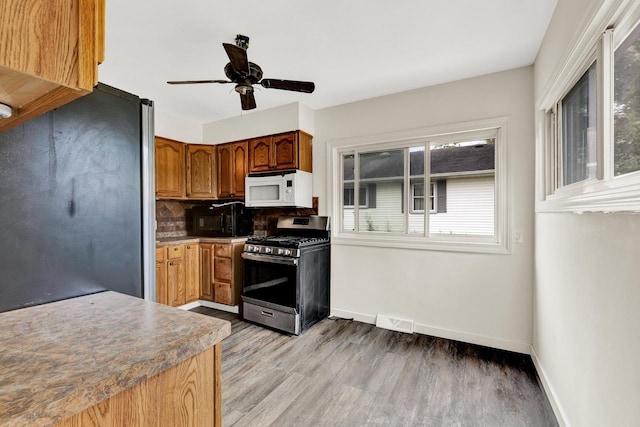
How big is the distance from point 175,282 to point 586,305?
3.64 m

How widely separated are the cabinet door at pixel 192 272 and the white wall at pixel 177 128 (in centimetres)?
148

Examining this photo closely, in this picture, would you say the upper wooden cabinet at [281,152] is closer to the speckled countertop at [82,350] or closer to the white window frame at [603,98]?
the white window frame at [603,98]

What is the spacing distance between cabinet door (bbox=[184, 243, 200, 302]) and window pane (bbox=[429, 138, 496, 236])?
2.84 metres

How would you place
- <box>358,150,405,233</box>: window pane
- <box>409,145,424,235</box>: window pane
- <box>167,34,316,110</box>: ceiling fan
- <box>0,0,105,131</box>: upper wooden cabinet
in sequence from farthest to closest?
<box>358,150,405,233</box>: window pane → <box>409,145,424,235</box>: window pane → <box>167,34,316,110</box>: ceiling fan → <box>0,0,105,131</box>: upper wooden cabinet

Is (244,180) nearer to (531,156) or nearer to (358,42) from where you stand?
(358,42)

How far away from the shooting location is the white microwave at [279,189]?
329 centimetres

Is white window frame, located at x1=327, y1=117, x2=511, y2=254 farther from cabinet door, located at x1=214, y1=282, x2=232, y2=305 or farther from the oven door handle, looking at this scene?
cabinet door, located at x1=214, y1=282, x2=232, y2=305

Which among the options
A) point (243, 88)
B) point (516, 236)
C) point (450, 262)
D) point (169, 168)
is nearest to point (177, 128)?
point (169, 168)

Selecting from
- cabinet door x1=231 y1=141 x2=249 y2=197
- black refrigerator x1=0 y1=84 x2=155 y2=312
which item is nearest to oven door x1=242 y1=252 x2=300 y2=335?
cabinet door x1=231 y1=141 x2=249 y2=197

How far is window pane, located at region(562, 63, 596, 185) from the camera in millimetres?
1477

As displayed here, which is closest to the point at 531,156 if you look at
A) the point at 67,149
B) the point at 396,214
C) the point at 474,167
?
the point at 474,167

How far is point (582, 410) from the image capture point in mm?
1424

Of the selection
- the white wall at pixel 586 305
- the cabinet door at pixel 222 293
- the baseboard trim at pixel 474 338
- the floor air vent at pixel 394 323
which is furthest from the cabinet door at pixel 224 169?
the white wall at pixel 586 305

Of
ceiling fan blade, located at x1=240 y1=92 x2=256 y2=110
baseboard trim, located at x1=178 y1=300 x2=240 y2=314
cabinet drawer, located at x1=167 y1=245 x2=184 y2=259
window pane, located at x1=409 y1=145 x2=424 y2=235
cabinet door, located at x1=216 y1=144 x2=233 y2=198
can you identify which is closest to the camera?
ceiling fan blade, located at x1=240 y1=92 x2=256 y2=110
